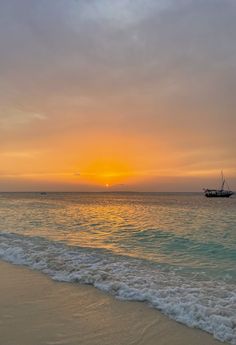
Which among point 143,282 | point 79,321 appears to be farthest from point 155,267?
point 79,321

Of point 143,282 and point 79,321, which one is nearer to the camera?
point 79,321

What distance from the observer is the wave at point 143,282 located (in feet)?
20.3

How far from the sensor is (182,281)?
348 inches

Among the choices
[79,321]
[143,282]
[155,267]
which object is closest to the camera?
[79,321]

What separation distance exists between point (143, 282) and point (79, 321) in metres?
3.01

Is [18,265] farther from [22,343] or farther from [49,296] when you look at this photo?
[22,343]

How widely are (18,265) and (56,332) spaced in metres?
5.58

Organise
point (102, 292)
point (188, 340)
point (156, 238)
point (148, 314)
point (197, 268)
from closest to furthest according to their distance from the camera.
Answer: point (188, 340)
point (148, 314)
point (102, 292)
point (197, 268)
point (156, 238)

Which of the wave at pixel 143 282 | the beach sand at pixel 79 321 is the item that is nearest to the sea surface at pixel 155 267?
the wave at pixel 143 282

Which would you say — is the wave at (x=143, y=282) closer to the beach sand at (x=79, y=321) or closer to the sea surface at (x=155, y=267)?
the sea surface at (x=155, y=267)

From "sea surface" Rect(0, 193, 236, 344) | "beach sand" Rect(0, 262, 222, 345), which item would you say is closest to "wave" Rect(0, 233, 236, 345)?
"sea surface" Rect(0, 193, 236, 344)

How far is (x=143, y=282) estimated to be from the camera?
848cm

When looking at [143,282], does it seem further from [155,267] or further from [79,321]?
[79,321]

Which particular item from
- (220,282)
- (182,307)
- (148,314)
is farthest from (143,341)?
(220,282)
